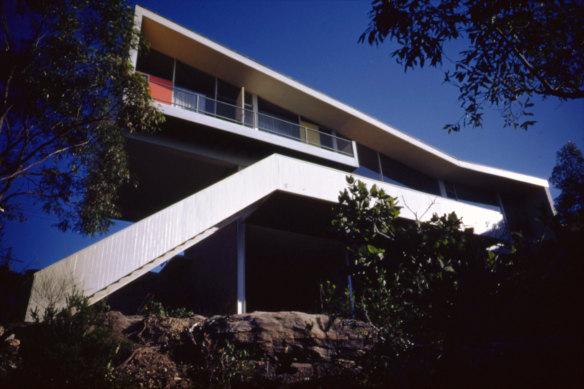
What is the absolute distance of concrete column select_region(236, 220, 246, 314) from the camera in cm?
845

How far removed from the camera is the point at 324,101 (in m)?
14.4

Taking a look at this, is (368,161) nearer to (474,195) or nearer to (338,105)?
(338,105)

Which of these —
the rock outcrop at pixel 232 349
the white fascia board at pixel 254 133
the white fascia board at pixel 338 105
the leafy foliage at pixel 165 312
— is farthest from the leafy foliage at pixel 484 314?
the white fascia board at pixel 338 105

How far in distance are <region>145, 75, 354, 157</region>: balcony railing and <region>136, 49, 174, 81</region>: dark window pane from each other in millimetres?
1584

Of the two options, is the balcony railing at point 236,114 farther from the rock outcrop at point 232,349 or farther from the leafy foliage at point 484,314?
the leafy foliage at point 484,314

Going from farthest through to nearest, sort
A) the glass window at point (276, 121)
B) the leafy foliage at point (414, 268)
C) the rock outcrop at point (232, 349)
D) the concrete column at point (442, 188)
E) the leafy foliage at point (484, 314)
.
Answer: the concrete column at point (442, 188) → the glass window at point (276, 121) → the rock outcrop at point (232, 349) → the leafy foliage at point (414, 268) → the leafy foliage at point (484, 314)

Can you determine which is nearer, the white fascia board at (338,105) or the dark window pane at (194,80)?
the white fascia board at (338,105)

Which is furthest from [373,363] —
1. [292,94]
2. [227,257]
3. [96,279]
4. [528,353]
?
[292,94]

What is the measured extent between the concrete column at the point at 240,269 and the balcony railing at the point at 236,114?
457 centimetres

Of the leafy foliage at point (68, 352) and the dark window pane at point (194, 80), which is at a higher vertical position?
the dark window pane at point (194, 80)

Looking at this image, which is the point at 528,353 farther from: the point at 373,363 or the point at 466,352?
the point at 373,363

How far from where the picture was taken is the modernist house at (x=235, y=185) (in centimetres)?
623

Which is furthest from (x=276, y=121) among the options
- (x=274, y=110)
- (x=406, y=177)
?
(x=406, y=177)

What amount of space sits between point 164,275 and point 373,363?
46.5 feet
